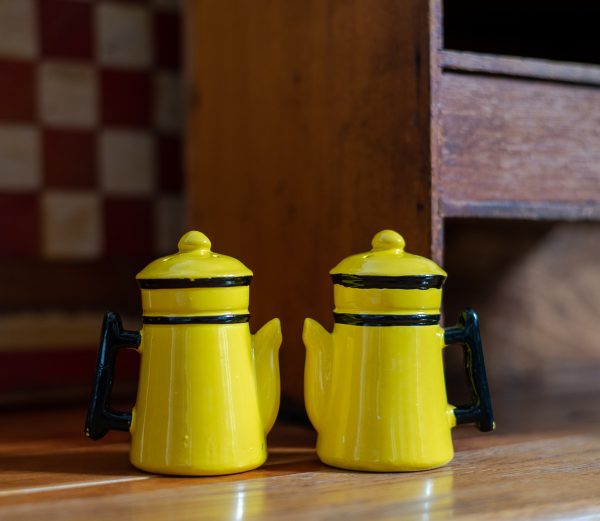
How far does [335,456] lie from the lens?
0.71m

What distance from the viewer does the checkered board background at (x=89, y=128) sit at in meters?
1.17

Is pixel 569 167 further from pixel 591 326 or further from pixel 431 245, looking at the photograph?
pixel 591 326

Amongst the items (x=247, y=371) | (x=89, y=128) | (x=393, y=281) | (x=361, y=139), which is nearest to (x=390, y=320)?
(x=393, y=281)

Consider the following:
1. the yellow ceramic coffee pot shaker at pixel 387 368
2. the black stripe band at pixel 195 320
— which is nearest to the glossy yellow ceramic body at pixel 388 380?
the yellow ceramic coffee pot shaker at pixel 387 368

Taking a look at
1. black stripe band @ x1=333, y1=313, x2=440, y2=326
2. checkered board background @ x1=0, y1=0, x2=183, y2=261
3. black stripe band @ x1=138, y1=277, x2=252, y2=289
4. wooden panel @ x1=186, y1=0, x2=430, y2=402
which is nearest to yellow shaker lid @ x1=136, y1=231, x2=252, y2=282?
black stripe band @ x1=138, y1=277, x2=252, y2=289

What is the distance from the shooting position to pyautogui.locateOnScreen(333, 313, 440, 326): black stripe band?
70 cm

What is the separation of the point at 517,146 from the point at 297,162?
0.88 ft

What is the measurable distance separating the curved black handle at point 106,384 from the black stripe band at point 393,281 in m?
0.21

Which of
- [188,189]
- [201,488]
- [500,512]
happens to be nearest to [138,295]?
[188,189]

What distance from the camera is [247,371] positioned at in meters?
0.72

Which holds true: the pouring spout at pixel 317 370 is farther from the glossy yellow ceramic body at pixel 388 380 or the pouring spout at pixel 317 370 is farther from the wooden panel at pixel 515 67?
the wooden panel at pixel 515 67

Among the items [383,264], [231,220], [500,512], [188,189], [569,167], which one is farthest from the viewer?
[188,189]

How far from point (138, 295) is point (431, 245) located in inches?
23.5

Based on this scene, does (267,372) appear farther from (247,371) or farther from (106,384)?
(106,384)
